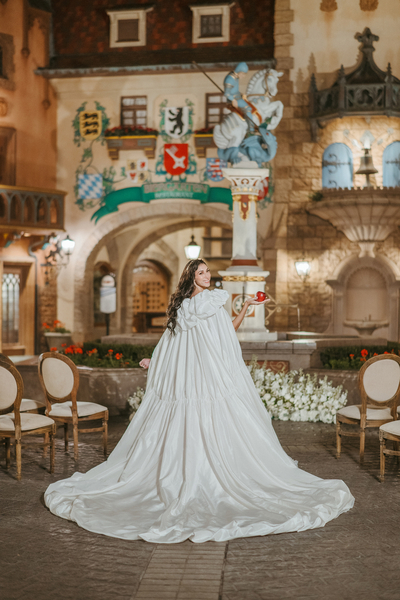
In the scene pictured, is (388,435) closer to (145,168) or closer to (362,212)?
(362,212)

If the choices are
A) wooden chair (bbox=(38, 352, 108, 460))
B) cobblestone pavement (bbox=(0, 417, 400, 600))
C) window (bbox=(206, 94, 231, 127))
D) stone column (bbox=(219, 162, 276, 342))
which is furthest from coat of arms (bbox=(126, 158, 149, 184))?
cobblestone pavement (bbox=(0, 417, 400, 600))

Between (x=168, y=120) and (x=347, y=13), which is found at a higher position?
(x=347, y=13)

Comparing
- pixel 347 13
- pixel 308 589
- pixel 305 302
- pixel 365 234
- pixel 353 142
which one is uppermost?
pixel 347 13

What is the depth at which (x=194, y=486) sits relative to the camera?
4.62 meters

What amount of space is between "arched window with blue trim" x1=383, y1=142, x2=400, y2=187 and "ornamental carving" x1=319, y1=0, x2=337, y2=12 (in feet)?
12.0

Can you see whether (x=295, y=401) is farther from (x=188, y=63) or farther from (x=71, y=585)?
(x=188, y=63)

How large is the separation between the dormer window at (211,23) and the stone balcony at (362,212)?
202 inches

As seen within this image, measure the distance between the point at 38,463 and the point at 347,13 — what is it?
14.1 meters

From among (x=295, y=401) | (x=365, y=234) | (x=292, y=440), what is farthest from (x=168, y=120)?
→ (x=292, y=440)

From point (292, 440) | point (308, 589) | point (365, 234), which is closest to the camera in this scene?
point (308, 589)

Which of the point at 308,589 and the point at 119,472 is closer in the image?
the point at 308,589

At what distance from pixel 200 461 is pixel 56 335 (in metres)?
12.6

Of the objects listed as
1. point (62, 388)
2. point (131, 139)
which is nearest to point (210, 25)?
point (131, 139)

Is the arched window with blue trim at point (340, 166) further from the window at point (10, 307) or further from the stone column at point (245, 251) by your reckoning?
the window at point (10, 307)
